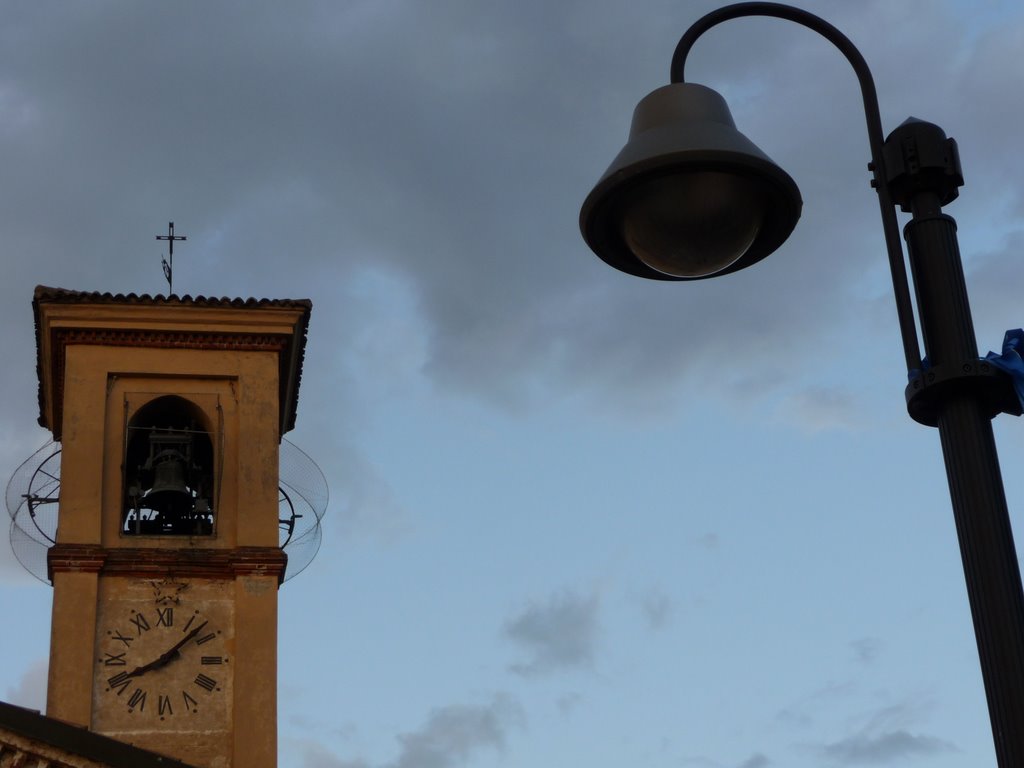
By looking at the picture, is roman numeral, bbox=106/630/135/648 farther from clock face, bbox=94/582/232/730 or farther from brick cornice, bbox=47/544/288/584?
brick cornice, bbox=47/544/288/584

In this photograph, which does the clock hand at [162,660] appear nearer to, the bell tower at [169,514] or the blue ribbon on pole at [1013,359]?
the bell tower at [169,514]

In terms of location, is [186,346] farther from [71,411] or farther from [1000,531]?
[1000,531]

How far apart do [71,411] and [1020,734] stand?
16287 mm

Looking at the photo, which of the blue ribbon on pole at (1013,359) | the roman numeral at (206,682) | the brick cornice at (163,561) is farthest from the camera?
the brick cornice at (163,561)

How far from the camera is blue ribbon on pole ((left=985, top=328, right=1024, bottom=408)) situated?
4859mm

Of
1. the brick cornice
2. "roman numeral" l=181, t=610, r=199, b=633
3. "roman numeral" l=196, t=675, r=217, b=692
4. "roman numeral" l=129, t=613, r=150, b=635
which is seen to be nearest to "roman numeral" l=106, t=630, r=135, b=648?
"roman numeral" l=129, t=613, r=150, b=635

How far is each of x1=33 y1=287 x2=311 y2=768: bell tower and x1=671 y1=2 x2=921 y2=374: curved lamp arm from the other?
1319 centimetres

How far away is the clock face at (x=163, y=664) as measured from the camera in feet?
58.2

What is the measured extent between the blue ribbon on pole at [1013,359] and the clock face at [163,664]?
1391 centimetres

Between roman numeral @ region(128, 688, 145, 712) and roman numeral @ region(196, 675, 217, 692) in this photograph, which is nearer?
roman numeral @ region(128, 688, 145, 712)

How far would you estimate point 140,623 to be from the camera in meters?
18.2

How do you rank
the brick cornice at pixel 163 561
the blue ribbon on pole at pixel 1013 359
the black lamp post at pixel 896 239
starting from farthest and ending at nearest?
the brick cornice at pixel 163 561, the blue ribbon on pole at pixel 1013 359, the black lamp post at pixel 896 239

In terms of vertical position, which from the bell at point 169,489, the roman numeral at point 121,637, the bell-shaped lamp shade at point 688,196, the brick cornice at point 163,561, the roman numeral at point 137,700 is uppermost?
the bell at point 169,489

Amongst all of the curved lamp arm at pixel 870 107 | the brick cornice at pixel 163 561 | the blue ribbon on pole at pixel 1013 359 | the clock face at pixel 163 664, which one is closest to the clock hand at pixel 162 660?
the clock face at pixel 163 664
